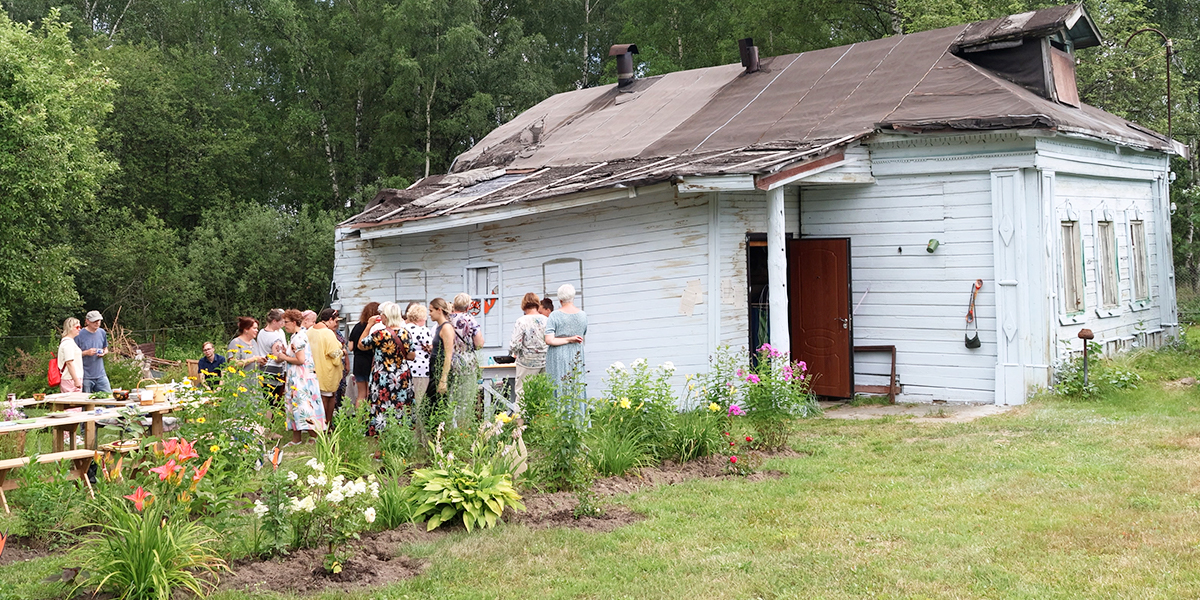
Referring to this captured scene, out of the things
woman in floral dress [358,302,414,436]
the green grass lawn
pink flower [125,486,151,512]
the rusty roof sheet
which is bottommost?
the green grass lawn

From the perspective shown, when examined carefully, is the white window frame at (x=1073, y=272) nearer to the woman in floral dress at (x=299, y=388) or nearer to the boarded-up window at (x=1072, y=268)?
the boarded-up window at (x=1072, y=268)

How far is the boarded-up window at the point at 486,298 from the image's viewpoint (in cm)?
1444

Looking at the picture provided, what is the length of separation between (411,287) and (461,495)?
9569 mm

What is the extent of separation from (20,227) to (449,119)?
13.5m

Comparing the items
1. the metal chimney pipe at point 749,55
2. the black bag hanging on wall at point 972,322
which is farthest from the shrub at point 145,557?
the metal chimney pipe at point 749,55

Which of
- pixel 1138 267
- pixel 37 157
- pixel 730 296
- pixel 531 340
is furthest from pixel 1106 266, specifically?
pixel 37 157

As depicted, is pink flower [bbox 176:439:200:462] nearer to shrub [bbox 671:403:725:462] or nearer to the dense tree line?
shrub [bbox 671:403:725:462]

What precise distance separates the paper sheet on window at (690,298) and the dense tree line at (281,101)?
12.6 metres

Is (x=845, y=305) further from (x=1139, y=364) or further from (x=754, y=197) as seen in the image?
(x=1139, y=364)

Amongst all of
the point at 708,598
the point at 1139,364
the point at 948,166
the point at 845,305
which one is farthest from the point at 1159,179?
the point at 708,598

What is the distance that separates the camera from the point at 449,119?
30109 millimetres

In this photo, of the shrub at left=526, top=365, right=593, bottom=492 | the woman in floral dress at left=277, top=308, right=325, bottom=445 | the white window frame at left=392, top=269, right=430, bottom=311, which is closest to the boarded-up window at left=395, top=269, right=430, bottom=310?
the white window frame at left=392, top=269, right=430, bottom=311

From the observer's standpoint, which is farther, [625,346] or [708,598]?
[625,346]

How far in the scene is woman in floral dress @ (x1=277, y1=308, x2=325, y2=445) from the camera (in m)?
9.92
